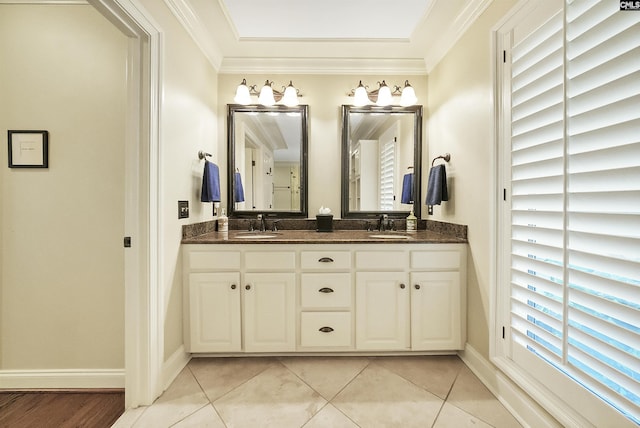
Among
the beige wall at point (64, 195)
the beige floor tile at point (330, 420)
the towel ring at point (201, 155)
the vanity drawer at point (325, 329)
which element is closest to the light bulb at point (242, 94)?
the towel ring at point (201, 155)

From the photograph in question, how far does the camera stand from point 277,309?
73.8 inches

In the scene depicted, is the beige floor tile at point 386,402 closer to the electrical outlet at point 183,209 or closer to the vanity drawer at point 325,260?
the vanity drawer at point 325,260

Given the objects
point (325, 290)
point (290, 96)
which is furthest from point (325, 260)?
point (290, 96)

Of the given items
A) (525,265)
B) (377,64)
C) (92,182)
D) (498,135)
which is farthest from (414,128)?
(92,182)

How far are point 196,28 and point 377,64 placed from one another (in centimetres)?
146

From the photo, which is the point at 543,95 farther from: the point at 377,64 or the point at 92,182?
the point at 92,182

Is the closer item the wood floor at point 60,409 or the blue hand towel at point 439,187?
the wood floor at point 60,409

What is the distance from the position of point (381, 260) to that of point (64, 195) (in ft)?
6.62

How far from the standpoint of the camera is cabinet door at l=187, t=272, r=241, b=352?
A: 1.85m

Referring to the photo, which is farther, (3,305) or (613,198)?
(3,305)

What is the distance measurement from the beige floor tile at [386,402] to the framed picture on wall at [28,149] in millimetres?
2222

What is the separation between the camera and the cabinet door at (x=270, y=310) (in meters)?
1.87

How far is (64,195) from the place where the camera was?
1.66 meters

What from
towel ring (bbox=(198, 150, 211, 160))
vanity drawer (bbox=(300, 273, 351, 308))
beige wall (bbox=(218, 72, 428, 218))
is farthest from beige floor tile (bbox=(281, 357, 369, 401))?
towel ring (bbox=(198, 150, 211, 160))
